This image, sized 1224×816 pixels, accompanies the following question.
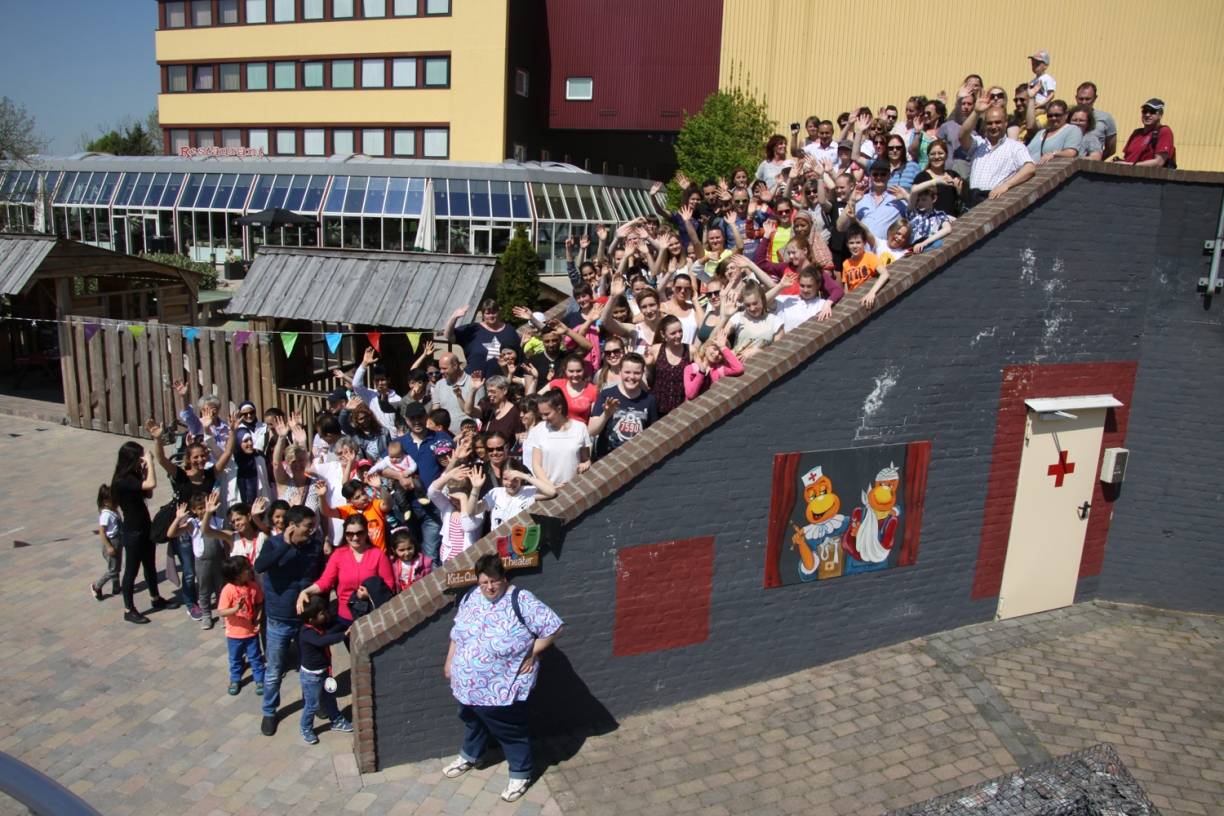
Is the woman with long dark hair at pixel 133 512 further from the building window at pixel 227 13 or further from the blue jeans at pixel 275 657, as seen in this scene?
the building window at pixel 227 13

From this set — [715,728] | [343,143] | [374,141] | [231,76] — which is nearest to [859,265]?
[715,728]

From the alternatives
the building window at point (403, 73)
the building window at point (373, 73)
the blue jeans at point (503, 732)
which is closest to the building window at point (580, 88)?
the building window at point (403, 73)

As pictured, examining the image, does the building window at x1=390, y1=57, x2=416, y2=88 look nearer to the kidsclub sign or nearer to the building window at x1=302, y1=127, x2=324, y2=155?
the building window at x1=302, y1=127, x2=324, y2=155

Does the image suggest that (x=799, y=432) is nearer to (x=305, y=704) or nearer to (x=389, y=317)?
(x=305, y=704)

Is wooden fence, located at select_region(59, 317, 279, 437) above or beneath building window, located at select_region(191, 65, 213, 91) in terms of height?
beneath

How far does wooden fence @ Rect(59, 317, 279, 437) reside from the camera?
13688 millimetres

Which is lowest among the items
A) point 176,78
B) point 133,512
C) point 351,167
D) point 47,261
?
point 133,512

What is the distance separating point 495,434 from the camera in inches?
306

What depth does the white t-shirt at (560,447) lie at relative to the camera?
7.33 meters

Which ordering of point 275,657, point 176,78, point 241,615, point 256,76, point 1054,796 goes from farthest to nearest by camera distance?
point 176,78 < point 256,76 < point 241,615 < point 275,657 < point 1054,796

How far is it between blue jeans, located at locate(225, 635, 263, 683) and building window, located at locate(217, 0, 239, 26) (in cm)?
3729

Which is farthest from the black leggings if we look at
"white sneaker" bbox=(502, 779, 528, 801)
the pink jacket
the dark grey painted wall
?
the pink jacket

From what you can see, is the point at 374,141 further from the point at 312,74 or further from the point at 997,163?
the point at 997,163

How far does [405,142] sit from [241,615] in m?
32.1
